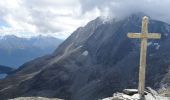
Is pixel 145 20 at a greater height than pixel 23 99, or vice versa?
pixel 145 20

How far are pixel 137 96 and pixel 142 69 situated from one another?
6.59 ft

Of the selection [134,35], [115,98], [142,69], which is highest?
[134,35]

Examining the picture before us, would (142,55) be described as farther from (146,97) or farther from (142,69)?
(146,97)

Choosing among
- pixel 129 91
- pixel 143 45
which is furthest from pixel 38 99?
pixel 143 45

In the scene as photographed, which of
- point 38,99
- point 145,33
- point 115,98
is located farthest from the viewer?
point 38,99

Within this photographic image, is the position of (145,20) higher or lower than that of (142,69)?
higher

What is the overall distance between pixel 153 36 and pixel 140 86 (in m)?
4.10

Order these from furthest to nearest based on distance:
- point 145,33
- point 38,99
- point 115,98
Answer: point 38,99 → point 145,33 → point 115,98

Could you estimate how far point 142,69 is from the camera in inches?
1287

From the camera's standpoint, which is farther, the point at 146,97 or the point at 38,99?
the point at 38,99

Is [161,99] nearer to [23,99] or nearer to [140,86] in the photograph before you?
[140,86]

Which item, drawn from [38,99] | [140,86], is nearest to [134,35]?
[140,86]

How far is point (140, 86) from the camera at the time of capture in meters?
32.8

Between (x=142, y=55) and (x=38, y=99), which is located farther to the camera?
(x=38, y=99)
